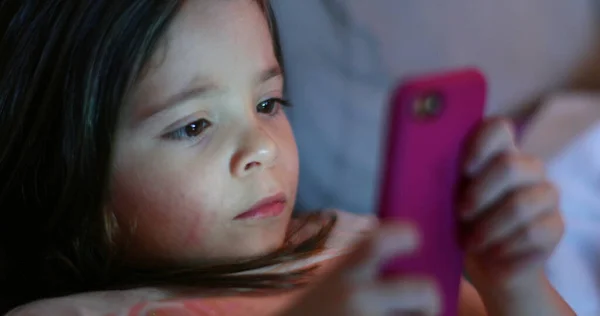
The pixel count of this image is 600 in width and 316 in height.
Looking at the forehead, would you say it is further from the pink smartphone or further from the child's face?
the pink smartphone

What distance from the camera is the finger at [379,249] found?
0.37 meters

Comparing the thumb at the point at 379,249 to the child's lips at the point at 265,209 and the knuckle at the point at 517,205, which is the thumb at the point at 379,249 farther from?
the child's lips at the point at 265,209

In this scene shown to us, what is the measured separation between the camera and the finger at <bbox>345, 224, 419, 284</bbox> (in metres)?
0.37

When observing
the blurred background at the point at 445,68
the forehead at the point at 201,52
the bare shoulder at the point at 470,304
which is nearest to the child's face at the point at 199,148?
the forehead at the point at 201,52

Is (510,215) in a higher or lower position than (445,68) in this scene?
lower

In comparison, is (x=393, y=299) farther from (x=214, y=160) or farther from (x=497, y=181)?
(x=214, y=160)

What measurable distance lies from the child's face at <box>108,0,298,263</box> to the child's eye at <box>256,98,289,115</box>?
2 centimetres

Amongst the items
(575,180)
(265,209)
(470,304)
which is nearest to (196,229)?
(265,209)

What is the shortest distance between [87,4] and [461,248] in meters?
0.36

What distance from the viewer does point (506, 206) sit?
46 centimetres

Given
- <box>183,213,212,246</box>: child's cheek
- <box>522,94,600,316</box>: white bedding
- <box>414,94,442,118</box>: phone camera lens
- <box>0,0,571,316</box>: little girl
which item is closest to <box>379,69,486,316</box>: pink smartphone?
<box>414,94,442,118</box>: phone camera lens

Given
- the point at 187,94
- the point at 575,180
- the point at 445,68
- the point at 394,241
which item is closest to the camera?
the point at 394,241

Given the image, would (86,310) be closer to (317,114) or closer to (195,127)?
(195,127)

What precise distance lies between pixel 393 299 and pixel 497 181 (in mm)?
114
